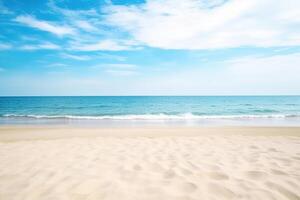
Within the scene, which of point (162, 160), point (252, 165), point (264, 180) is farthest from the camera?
point (162, 160)

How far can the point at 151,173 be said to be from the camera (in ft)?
11.5

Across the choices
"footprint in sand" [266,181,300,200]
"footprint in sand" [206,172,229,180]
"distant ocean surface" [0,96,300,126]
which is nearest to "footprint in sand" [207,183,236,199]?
"footprint in sand" [206,172,229,180]

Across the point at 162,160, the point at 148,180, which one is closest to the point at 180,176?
the point at 148,180

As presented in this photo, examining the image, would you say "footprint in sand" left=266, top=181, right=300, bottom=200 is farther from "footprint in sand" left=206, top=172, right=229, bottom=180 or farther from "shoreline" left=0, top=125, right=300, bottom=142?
"shoreline" left=0, top=125, right=300, bottom=142

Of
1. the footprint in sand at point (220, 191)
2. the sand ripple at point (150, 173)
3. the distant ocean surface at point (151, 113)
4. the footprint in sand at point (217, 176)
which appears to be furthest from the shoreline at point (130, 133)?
the distant ocean surface at point (151, 113)

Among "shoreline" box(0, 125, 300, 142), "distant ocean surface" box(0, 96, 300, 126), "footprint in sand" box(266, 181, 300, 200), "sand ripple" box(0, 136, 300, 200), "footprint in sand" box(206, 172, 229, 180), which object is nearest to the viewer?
"footprint in sand" box(266, 181, 300, 200)

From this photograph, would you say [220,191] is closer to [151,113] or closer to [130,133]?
[130,133]

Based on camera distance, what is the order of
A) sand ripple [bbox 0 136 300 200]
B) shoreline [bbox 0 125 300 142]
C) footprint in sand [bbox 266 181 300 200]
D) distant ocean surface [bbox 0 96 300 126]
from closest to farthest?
footprint in sand [bbox 266 181 300 200] → sand ripple [bbox 0 136 300 200] → shoreline [bbox 0 125 300 142] → distant ocean surface [bbox 0 96 300 126]

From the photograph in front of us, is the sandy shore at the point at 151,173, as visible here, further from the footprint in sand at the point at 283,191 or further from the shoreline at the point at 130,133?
the shoreline at the point at 130,133

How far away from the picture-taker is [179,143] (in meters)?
6.01

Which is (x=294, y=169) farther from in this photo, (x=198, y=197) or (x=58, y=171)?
(x=58, y=171)

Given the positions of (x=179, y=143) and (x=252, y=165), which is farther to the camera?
(x=179, y=143)

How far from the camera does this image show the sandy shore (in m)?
2.76

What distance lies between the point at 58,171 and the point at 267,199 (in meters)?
3.26
